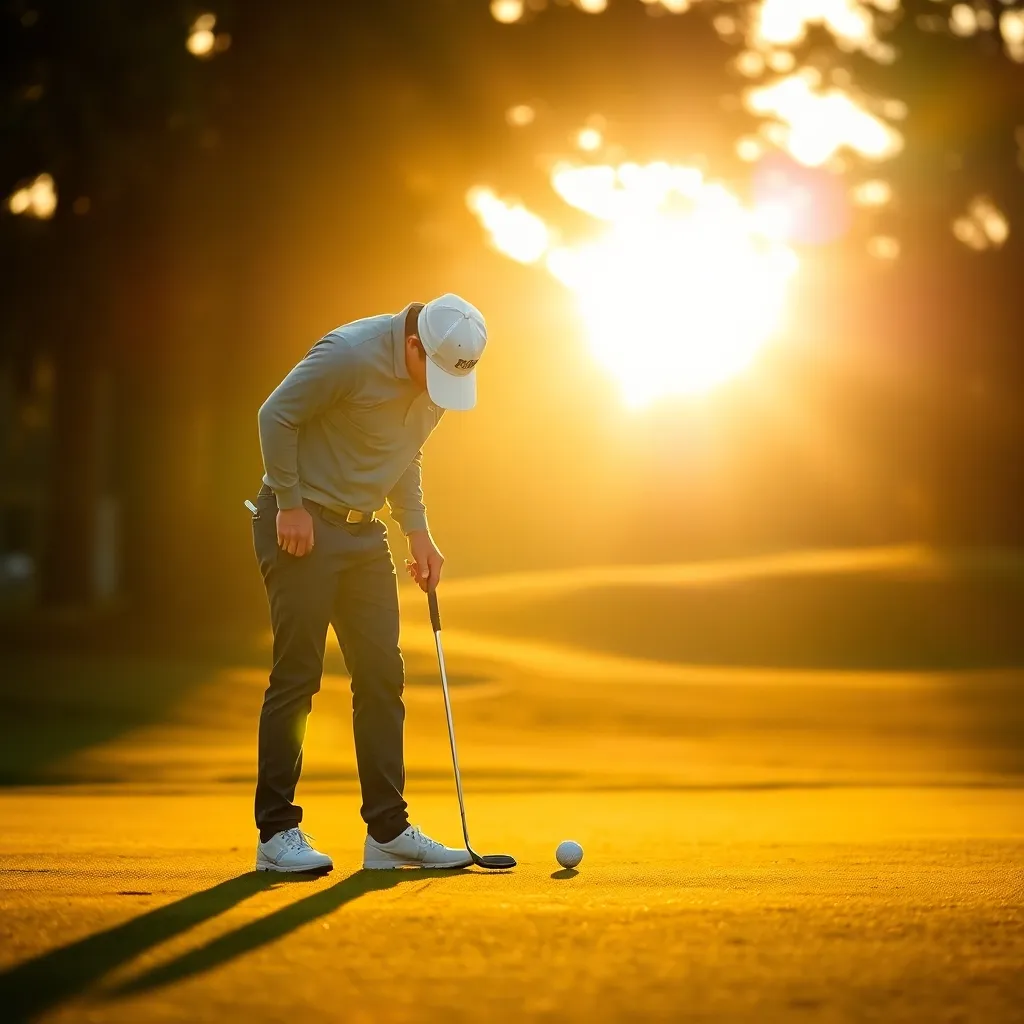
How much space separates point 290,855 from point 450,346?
177 centimetres

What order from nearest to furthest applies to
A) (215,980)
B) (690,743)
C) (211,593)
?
(215,980), (690,743), (211,593)

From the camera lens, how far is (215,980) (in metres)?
4.30

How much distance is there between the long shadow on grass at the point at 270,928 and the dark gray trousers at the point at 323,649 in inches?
13.3

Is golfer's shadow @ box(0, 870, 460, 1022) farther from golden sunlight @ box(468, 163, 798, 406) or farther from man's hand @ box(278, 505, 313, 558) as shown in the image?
golden sunlight @ box(468, 163, 798, 406)

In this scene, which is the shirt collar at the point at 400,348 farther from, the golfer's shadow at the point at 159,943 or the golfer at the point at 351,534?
the golfer's shadow at the point at 159,943

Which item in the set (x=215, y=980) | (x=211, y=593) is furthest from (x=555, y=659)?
(x=215, y=980)

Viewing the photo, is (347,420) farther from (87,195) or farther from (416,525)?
(87,195)

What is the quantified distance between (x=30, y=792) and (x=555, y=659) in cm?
1226

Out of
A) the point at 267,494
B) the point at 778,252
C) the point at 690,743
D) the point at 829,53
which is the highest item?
the point at 829,53

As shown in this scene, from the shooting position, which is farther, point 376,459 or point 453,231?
point 453,231

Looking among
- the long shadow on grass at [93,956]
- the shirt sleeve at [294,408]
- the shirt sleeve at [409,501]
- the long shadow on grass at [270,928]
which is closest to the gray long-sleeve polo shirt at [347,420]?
the shirt sleeve at [294,408]

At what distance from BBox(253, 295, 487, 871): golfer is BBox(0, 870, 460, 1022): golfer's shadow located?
1.59ft

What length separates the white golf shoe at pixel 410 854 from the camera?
658 centimetres

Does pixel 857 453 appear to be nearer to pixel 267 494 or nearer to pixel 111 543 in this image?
pixel 111 543
